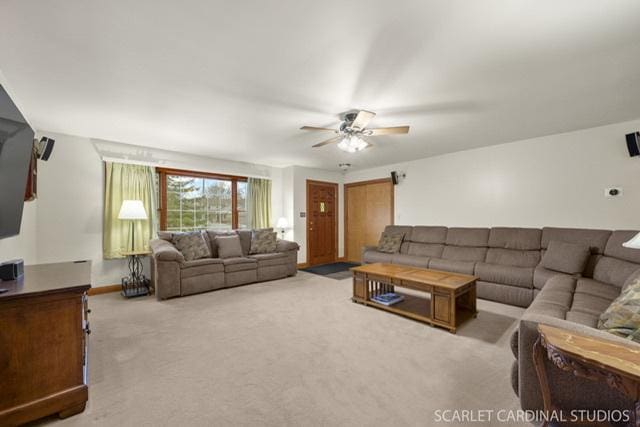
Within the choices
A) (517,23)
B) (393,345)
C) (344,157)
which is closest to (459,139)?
(344,157)

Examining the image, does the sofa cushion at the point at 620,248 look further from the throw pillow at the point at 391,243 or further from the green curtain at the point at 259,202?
the green curtain at the point at 259,202

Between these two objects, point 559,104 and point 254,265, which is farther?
point 254,265

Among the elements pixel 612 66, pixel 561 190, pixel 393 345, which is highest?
pixel 612 66

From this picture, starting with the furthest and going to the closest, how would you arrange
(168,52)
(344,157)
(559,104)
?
(344,157) < (559,104) < (168,52)

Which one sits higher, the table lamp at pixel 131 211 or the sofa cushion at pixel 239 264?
the table lamp at pixel 131 211

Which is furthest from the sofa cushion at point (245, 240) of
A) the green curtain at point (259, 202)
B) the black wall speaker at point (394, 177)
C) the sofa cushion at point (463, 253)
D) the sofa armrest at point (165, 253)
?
the sofa cushion at point (463, 253)

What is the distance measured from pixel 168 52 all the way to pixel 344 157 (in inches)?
147

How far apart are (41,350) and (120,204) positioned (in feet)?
10.6

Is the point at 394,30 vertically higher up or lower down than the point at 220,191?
higher up

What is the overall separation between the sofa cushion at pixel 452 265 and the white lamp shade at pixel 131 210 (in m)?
4.61

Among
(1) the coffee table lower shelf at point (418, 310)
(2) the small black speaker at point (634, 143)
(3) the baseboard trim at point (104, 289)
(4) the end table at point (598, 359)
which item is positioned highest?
(2) the small black speaker at point (634, 143)

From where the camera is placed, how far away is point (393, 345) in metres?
2.41

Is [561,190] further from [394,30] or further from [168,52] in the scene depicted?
[168,52]

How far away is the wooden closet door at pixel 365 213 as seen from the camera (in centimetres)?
618
